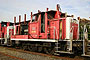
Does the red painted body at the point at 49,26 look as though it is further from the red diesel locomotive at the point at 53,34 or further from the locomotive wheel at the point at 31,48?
the locomotive wheel at the point at 31,48

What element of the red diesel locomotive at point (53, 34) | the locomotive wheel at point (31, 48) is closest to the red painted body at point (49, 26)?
the red diesel locomotive at point (53, 34)

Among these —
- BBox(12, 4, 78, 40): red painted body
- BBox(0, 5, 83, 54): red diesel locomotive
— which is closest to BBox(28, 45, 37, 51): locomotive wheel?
BBox(0, 5, 83, 54): red diesel locomotive

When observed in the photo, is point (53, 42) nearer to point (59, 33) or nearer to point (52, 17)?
point (59, 33)

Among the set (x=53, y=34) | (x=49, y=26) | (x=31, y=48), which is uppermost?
(x=49, y=26)

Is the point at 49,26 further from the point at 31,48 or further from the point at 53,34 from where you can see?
the point at 31,48

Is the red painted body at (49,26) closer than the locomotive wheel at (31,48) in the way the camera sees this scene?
Yes

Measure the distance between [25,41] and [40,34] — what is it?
80.2 inches

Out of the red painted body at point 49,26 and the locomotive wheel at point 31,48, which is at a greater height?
the red painted body at point 49,26

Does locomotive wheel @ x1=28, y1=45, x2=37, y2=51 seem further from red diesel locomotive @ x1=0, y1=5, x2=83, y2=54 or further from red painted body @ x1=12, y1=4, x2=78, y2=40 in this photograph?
red painted body @ x1=12, y1=4, x2=78, y2=40

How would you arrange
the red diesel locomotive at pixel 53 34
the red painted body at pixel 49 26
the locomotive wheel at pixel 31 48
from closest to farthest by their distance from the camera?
1. the red diesel locomotive at pixel 53 34
2. the red painted body at pixel 49 26
3. the locomotive wheel at pixel 31 48

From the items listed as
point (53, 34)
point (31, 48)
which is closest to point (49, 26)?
point (53, 34)

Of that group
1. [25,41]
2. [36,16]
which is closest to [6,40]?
[25,41]

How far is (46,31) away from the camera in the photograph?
851 centimetres

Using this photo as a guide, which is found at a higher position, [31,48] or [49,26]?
[49,26]
